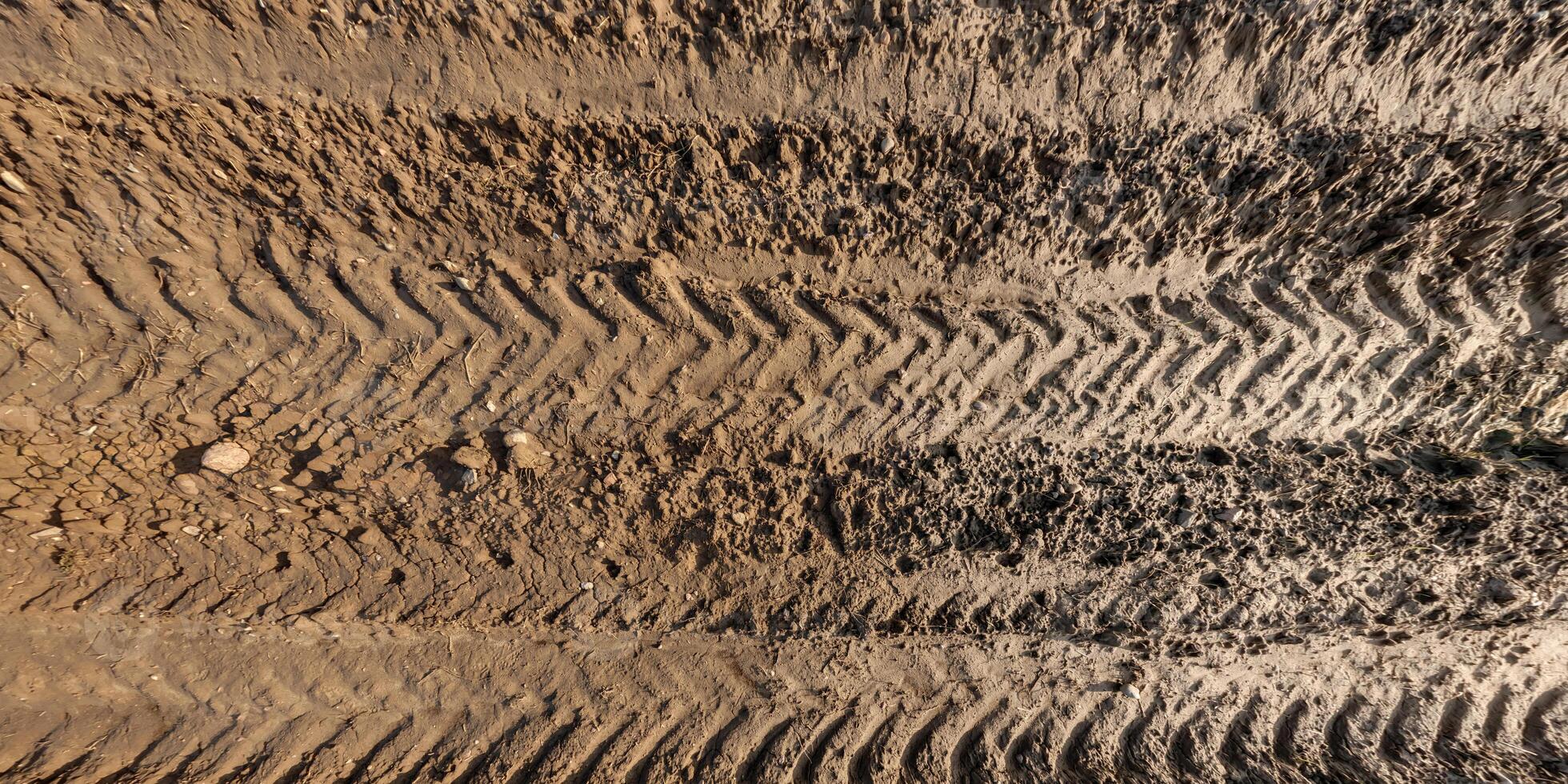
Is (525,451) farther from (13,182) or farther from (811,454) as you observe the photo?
(13,182)

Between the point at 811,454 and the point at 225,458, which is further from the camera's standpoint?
the point at 811,454

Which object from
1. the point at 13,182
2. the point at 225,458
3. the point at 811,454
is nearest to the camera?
the point at 13,182

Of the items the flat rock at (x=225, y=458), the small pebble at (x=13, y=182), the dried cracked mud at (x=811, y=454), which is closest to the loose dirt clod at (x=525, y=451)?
the dried cracked mud at (x=811, y=454)

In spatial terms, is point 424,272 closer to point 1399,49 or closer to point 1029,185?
point 1029,185

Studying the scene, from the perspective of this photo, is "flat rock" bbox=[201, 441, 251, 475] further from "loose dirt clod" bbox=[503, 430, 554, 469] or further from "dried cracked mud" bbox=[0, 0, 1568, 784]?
"loose dirt clod" bbox=[503, 430, 554, 469]

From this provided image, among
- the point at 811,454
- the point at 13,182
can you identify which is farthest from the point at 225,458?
the point at 811,454

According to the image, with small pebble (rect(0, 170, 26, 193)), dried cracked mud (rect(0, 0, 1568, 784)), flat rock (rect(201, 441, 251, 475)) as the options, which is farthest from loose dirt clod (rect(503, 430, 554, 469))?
small pebble (rect(0, 170, 26, 193))

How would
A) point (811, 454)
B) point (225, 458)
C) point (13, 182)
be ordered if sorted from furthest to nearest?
point (811, 454) → point (225, 458) → point (13, 182)

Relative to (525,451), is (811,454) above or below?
→ above

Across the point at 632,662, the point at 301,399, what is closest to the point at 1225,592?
the point at 632,662
